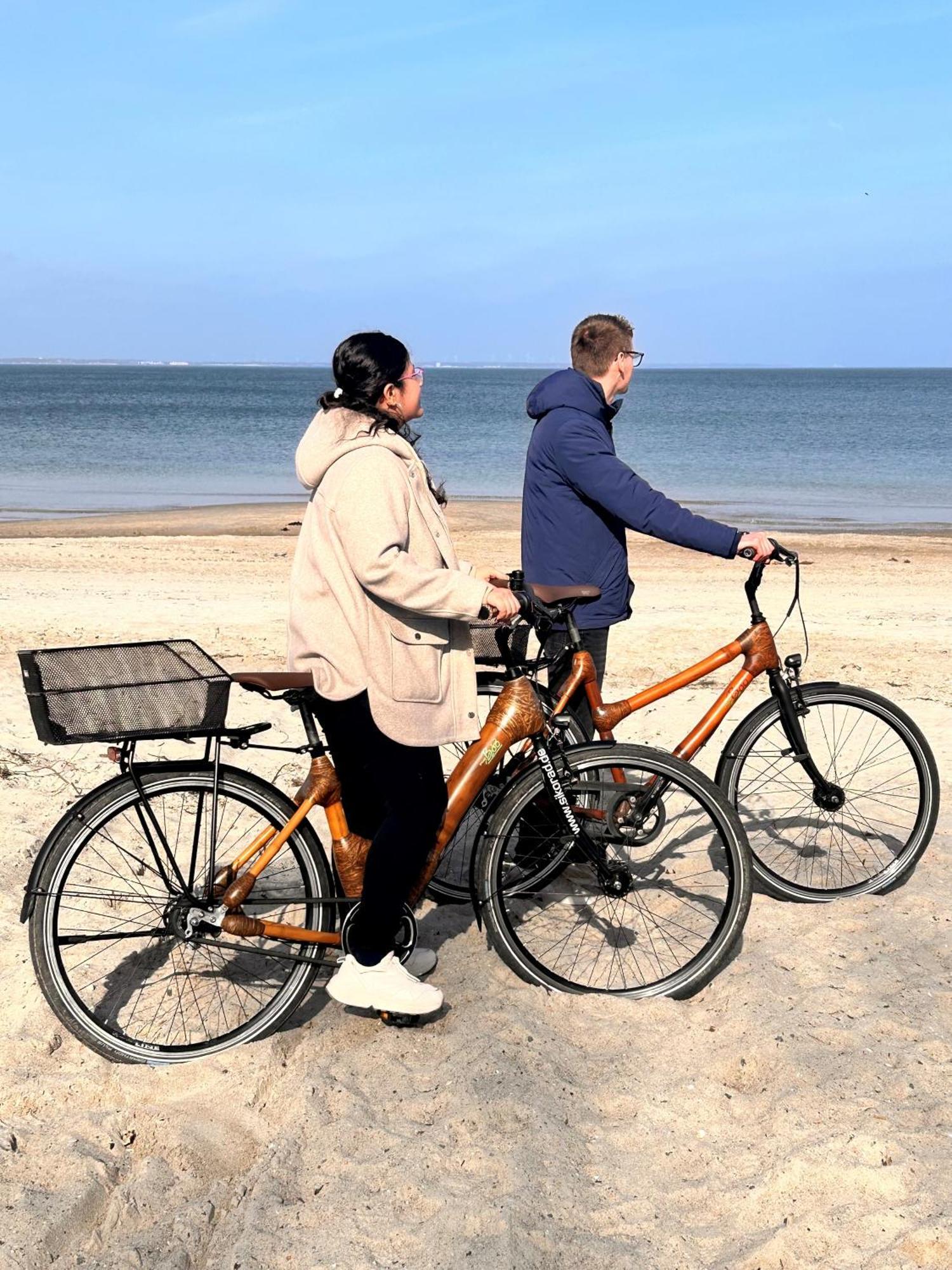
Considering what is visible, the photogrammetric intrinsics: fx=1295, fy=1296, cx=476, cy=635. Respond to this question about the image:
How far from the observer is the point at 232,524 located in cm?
2269

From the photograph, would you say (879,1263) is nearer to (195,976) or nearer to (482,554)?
(195,976)

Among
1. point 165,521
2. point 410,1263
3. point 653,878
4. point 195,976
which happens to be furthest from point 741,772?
point 165,521

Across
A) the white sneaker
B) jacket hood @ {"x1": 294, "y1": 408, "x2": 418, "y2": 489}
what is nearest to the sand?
the white sneaker

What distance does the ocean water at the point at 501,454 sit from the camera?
2781cm

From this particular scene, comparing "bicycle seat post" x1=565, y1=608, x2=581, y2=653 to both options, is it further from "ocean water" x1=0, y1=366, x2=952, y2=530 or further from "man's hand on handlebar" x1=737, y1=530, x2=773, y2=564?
"ocean water" x1=0, y1=366, x2=952, y2=530

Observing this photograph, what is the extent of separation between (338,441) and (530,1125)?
6.07 ft

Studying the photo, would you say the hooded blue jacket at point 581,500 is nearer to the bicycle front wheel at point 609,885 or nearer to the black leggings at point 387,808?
the bicycle front wheel at point 609,885

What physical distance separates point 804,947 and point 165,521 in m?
20.2

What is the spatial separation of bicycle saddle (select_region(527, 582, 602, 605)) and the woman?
2.49 ft

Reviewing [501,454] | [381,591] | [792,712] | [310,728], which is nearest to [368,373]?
[381,591]

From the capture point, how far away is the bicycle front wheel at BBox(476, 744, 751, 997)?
399cm

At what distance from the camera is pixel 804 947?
438cm

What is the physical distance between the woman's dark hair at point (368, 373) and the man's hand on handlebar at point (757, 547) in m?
1.47

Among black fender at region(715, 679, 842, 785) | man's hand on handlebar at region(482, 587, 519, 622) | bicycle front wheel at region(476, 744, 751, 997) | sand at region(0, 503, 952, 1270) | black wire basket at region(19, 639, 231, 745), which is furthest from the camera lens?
black fender at region(715, 679, 842, 785)
